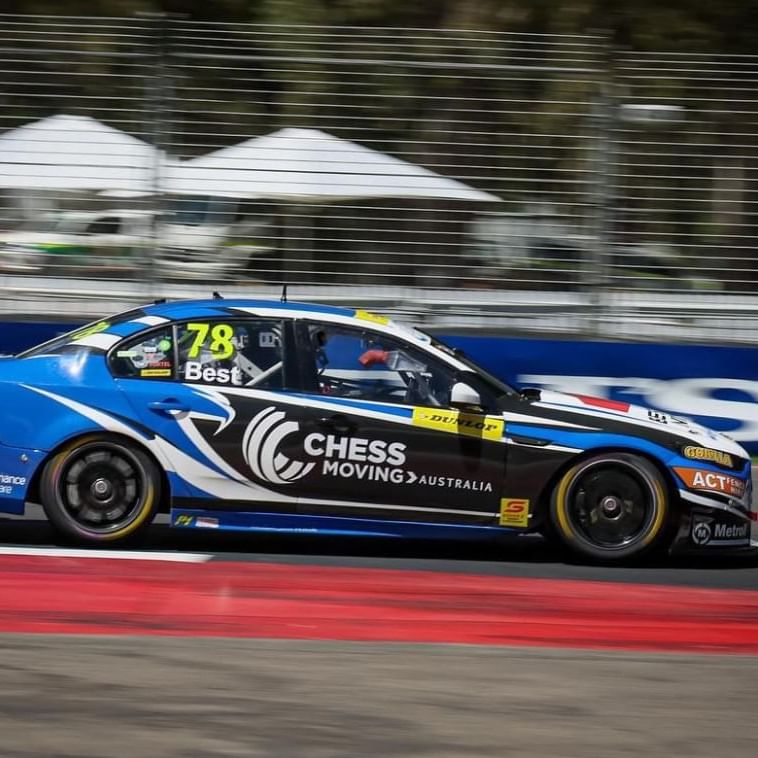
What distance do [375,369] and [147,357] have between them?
4.09 ft

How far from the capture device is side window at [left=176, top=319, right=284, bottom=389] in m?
7.90

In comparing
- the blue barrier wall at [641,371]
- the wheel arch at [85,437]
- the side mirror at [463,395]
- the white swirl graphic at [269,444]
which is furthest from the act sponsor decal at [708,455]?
the blue barrier wall at [641,371]

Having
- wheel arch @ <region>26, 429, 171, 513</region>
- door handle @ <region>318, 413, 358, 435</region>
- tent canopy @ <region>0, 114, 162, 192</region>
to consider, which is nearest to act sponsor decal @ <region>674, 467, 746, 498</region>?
door handle @ <region>318, 413, 358, 435</region>

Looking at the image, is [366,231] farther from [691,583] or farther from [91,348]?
[691,583]

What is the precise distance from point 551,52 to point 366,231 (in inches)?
83.3

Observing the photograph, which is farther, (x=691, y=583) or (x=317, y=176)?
(x=317, y=176)

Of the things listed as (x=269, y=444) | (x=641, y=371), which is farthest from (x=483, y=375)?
(x=641, y=371)

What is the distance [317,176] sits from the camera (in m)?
12.1

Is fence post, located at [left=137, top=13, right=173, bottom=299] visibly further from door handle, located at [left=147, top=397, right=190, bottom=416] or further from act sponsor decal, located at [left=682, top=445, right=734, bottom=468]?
act sponsor decal, located at [left=682, top=445, right=734, bottom=468]

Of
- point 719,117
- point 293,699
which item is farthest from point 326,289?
point 293,699

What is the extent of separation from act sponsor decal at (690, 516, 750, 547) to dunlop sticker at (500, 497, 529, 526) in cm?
93

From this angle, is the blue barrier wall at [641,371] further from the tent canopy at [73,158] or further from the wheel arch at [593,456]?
the wheel arch at [593,456]

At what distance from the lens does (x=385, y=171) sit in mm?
12016

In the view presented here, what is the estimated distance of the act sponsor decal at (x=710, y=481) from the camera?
7895mm
